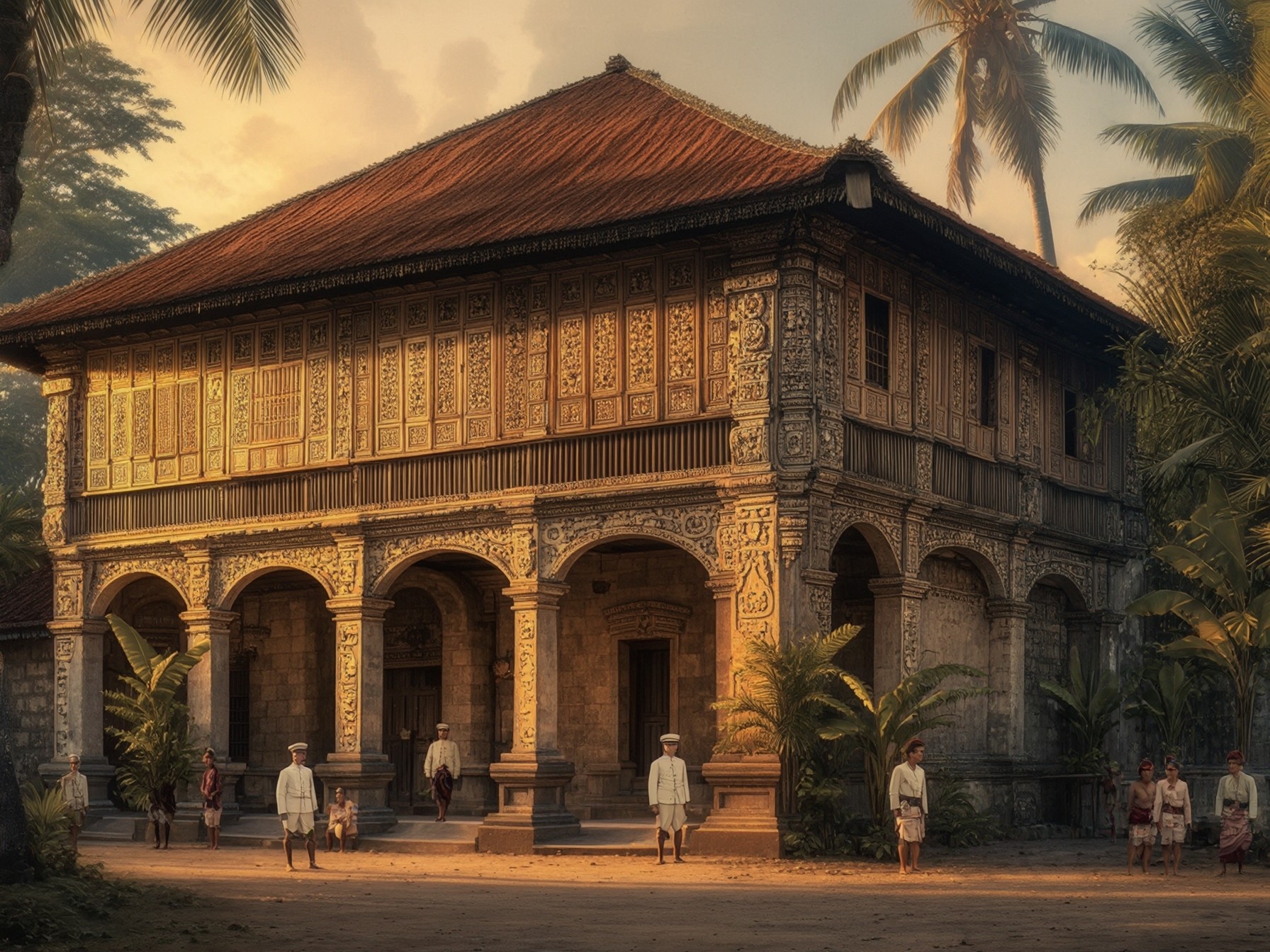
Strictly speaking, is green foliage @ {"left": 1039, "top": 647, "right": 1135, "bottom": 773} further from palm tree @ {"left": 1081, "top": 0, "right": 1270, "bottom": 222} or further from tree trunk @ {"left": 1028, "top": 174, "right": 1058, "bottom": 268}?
tree trunk @ {"left": 1028, "top": 174, "right": 1058, "bottom": 268}

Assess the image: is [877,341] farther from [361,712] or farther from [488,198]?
[361,712]

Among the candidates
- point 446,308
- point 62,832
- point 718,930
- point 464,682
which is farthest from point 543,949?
point 464,682

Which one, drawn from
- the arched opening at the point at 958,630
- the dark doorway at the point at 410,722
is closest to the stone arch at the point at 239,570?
the dark doorway at the point at 410,722

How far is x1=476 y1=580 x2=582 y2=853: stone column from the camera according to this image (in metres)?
20.5

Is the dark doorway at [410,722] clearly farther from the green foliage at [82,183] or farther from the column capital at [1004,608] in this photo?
the green foliage at [82,183]

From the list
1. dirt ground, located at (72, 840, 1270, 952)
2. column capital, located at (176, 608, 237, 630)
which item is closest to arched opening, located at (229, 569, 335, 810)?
column capital, located at (176, 608, 237, 630)

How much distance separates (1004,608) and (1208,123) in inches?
418

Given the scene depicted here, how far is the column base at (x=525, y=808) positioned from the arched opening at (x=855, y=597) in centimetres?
367

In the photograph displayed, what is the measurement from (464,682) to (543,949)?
1334cm

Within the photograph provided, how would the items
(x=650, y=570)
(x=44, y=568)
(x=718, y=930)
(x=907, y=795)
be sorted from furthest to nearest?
1. (x=44, y=568)
2. (x=650, y=570)
3. (x=907, y=795)
4. (x=718, y=930)

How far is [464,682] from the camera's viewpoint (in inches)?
984

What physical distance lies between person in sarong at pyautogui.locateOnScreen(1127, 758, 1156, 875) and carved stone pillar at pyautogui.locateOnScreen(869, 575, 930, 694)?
305cm

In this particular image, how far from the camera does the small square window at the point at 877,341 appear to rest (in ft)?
68.3

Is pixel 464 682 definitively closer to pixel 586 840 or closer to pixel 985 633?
pixel 586 840
